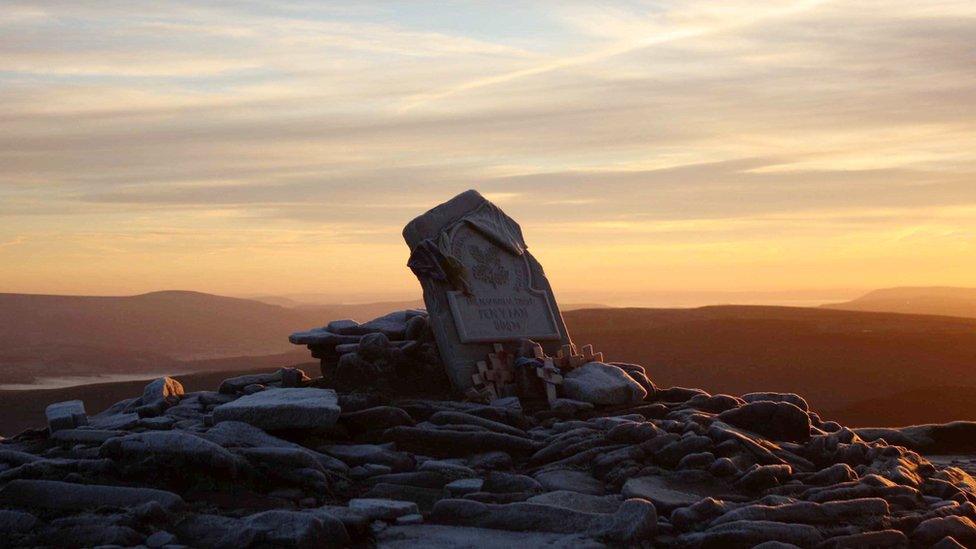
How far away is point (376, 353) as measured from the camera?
51.3ft

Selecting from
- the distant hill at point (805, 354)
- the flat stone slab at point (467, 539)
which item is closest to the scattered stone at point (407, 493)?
the flat stone slab at point (467, 539)

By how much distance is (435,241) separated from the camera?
16422mm

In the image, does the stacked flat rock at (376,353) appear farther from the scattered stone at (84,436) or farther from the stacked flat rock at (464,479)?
the scattered stone at (84,436)

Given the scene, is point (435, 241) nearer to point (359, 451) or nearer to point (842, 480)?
point (359, 451)

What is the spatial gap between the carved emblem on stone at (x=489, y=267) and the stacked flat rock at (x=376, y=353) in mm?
1034

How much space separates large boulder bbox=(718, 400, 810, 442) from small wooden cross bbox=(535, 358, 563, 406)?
2.32 meters

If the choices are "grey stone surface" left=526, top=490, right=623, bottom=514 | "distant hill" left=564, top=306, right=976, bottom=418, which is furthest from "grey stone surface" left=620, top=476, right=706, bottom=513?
"distant hill" left=564, top=306, right=976, bottom=418

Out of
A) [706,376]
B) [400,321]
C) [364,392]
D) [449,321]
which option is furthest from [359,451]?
[706,376]

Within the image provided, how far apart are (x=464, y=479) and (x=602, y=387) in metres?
4.02

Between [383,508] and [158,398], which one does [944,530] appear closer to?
[383,508]

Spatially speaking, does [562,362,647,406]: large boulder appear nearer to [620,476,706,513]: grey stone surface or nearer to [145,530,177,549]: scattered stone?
[620,476,706,513]: grey stone surface

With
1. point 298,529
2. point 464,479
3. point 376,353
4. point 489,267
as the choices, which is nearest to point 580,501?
point 464,479

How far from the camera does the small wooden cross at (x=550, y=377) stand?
15.2 m

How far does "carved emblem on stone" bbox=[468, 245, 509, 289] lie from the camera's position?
16688mm
